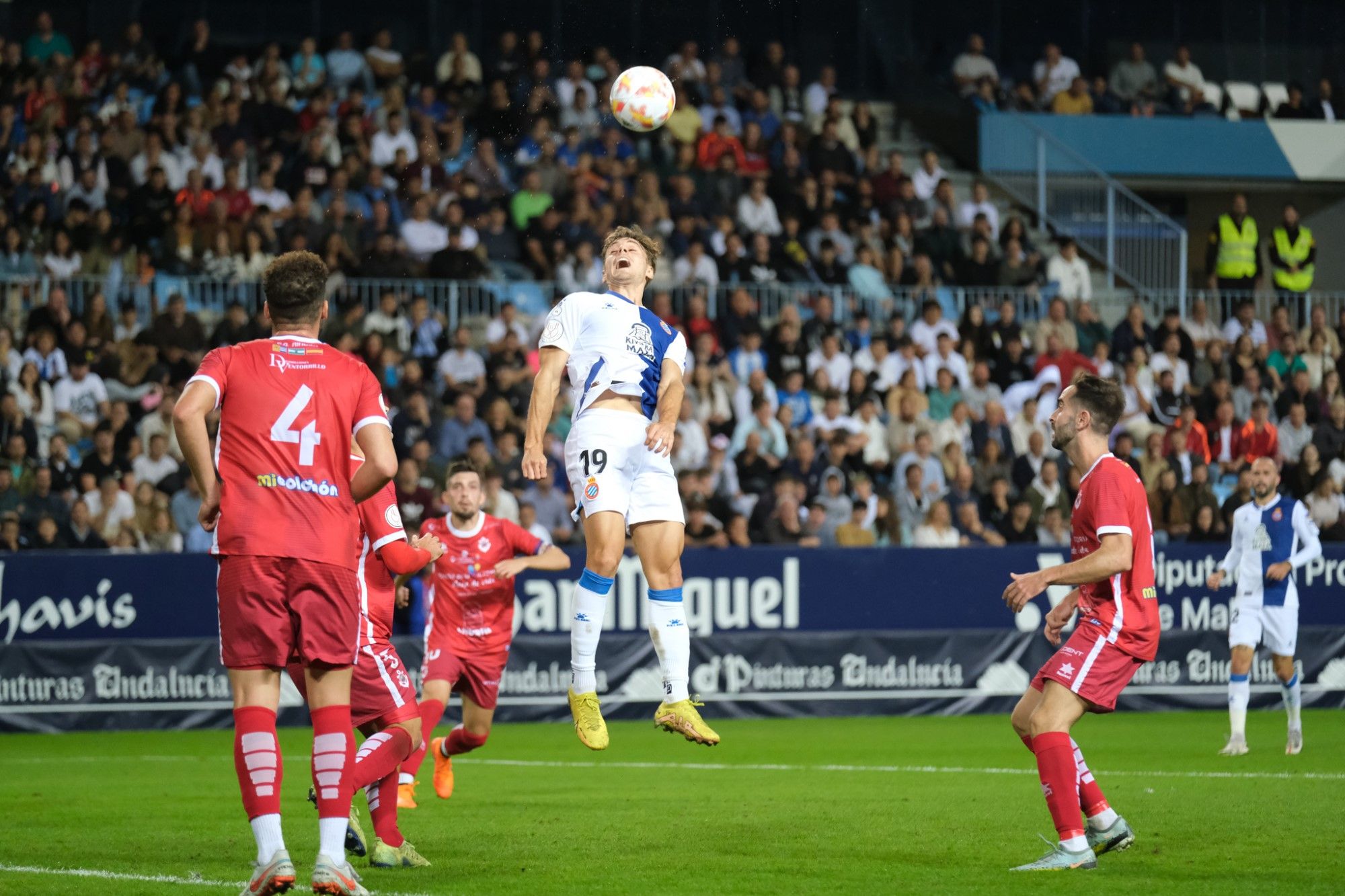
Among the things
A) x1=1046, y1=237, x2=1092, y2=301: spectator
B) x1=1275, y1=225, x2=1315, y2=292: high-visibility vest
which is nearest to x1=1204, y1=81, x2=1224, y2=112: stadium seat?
x1=1275, y1=225, x2=1315, y2=292: high-visibility vest

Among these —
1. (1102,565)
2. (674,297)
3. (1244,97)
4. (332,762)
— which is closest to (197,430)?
(332,762)

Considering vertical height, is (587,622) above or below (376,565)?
below

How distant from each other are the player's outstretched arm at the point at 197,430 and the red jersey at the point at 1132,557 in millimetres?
4086

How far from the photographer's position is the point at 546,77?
24906mm

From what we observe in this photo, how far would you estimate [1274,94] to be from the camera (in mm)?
29984

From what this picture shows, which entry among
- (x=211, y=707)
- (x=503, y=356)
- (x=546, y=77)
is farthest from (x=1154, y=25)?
(x=211, y=707)

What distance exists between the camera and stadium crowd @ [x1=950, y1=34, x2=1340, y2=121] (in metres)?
28.9

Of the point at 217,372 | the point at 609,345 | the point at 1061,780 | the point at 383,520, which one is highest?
the point at 609,345

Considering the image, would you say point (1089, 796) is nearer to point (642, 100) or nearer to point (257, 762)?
point (257, 762)

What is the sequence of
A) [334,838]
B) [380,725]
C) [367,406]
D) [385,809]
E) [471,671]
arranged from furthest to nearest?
[471,671]
[380,725]
[385,809]
[367,406]
[334,838]

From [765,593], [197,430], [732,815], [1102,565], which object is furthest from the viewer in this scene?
[765,593]

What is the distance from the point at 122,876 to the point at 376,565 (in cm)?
214

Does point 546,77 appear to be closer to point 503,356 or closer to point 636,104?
point 503,356

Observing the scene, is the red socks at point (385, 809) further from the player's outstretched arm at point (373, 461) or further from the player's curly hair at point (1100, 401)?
the player's curly hair at point (1100, 401)
